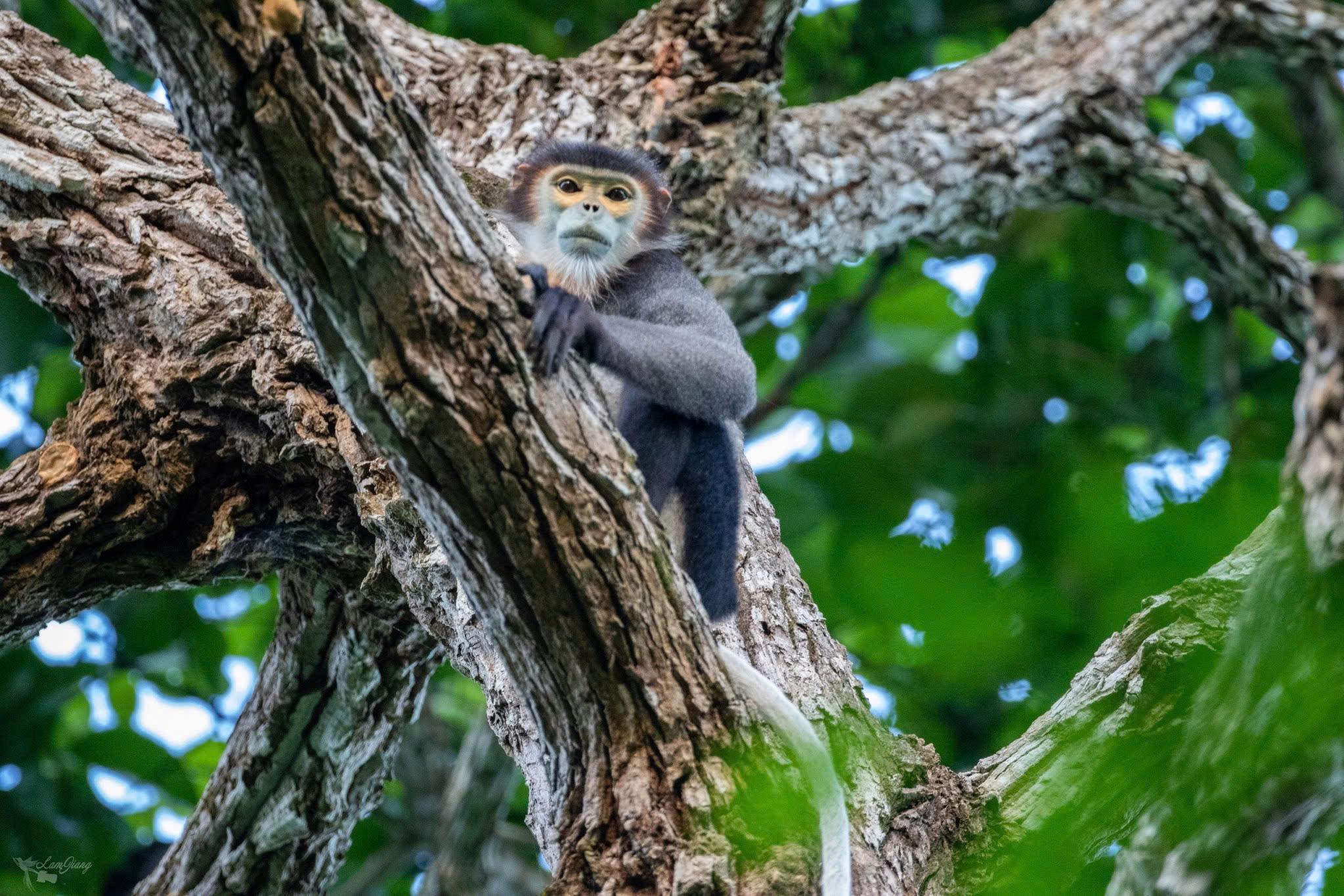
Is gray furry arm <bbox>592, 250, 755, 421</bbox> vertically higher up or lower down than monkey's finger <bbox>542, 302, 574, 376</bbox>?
lower down

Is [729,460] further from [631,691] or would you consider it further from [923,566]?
[923,566]

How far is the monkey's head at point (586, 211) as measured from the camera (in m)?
5.35

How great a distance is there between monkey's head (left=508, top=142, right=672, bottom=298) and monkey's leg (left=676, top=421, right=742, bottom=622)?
0.96 metres

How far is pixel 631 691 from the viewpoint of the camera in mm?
3309

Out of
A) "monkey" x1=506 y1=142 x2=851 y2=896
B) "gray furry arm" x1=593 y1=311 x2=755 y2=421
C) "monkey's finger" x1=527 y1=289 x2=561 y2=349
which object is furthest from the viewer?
"gray furry arm" x1=593 y1=311 x2=755 y2=421

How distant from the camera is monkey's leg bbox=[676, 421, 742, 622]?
4812 mm

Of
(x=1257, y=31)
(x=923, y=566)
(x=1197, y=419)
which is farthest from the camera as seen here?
(x=1257, y=31)

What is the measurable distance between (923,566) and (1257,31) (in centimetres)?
831

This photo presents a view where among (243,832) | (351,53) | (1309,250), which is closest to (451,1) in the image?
(243,832)

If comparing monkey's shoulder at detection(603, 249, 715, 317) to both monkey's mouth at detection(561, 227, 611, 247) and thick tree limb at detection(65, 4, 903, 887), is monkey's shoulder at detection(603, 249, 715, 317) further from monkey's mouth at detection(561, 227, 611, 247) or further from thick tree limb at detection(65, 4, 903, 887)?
thick tree limb at detection(65, 4, 903, 887)

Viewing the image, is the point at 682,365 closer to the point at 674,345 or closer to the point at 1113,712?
the point at 674,345
